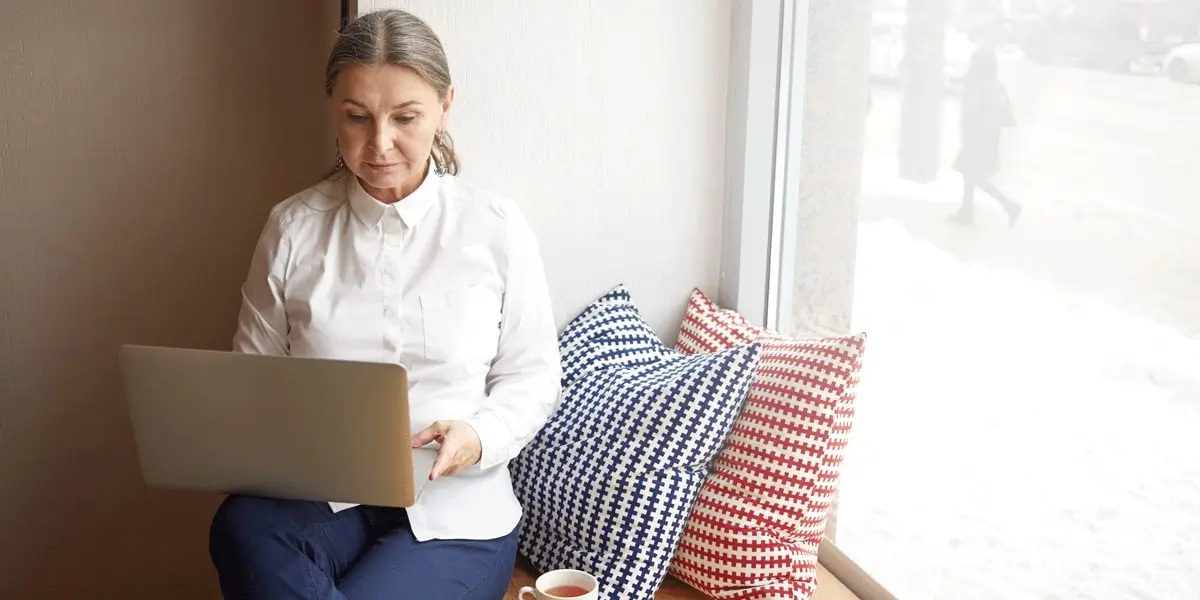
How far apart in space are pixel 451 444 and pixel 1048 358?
0.85m

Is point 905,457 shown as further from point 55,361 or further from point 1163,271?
point 55,361

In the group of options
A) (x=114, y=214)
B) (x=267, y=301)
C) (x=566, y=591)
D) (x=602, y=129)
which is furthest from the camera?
(x=114, y=214)

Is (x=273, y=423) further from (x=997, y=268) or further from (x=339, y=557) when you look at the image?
(x=997, y=268)

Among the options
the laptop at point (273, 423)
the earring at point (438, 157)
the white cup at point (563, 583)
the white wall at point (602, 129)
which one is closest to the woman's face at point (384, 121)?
the earring at point (438, 157)

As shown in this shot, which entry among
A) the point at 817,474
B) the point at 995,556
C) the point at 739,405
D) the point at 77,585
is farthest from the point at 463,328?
the point at 77,585

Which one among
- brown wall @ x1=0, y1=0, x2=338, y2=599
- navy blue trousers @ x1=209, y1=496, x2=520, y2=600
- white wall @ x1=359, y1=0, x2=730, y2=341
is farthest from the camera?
brown wall @ x1=0, y1=0, x2=338, y2=599

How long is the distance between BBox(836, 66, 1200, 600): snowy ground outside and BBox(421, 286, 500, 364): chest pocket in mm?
697

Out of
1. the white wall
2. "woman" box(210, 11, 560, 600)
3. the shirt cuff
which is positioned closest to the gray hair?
"woman" box(210, 11, 560, 600)

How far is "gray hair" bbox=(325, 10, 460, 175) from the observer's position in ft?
5.43

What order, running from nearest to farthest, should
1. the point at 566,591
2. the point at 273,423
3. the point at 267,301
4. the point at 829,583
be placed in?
the point at 273,423 → the point at 566,591 → the point at 267,301 → the point at 829,583

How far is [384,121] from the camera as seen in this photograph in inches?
65.7

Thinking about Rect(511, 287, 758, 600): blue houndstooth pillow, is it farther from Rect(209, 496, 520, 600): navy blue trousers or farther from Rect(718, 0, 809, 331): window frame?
Rect(718, 0, 809, 331): window frame

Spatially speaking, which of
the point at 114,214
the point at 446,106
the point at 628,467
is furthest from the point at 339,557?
the point at 114,214

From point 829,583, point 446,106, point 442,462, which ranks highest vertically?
point 446,106
